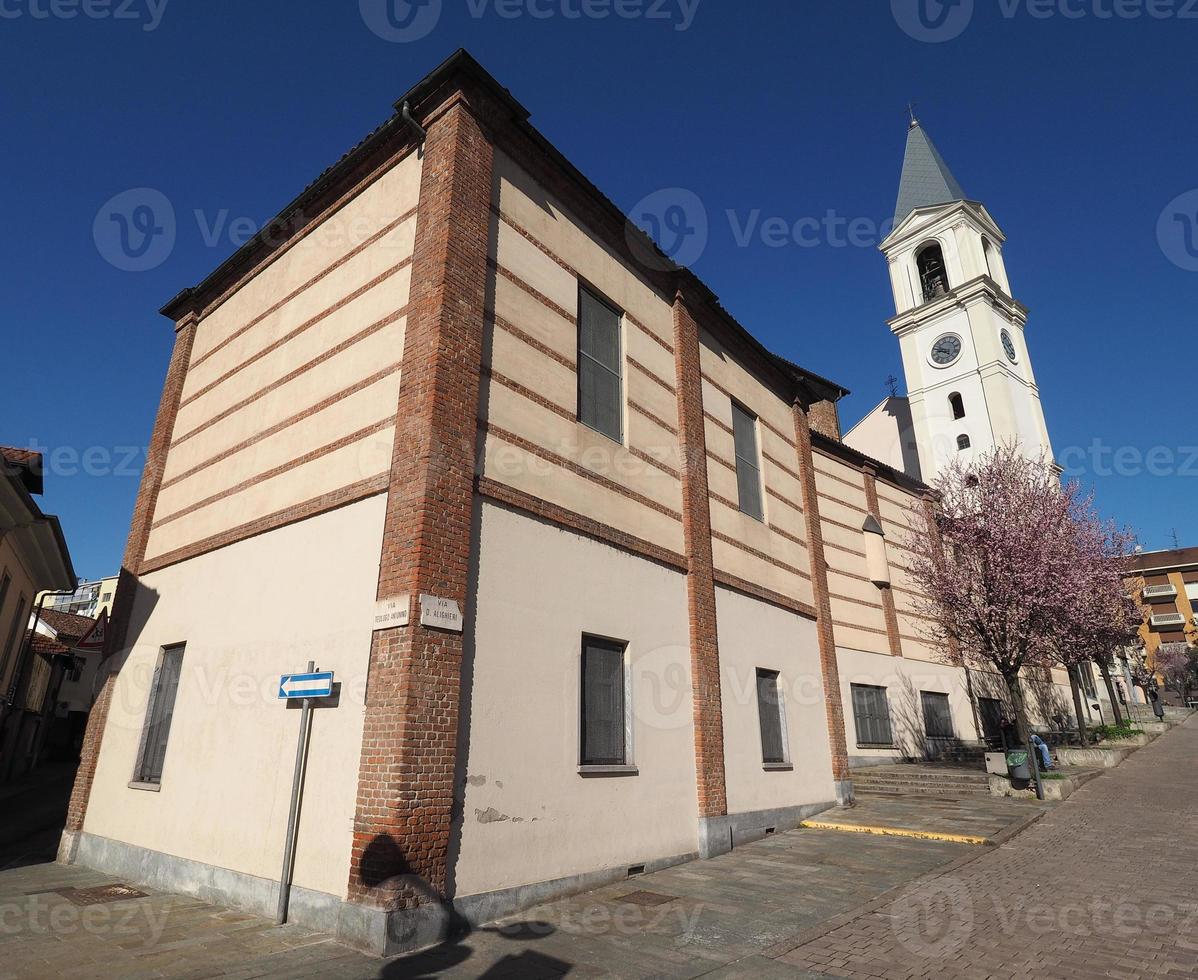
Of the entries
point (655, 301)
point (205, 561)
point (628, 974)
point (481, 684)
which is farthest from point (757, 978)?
point (655, 301)

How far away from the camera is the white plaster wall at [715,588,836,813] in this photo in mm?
11133

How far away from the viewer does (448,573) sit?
23.0 ft

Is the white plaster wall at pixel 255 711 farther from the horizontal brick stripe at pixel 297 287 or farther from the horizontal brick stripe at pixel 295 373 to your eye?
the horizontal brick stripe at pixel 297 287

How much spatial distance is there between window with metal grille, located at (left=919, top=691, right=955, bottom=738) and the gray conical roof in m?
31.1

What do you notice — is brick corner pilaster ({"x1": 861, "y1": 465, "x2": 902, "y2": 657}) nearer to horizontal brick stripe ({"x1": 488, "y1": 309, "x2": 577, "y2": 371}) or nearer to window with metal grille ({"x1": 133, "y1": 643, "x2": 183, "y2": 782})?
horizontal brick stripe ({"x1": 488, "y1": 309, "x2": 577, "y2": 371})

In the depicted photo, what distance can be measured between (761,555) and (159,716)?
10.5 meters

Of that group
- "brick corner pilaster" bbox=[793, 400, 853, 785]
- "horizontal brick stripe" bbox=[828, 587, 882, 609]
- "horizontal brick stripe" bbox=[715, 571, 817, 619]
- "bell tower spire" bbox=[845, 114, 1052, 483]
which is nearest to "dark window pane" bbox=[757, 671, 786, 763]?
"horizontal brick stripe" bbox=[715, 571, 817, 619]

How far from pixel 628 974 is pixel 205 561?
27.5ft

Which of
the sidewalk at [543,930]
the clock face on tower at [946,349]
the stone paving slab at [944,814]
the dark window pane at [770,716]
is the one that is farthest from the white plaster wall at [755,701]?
the clock face on tower at [946,349]

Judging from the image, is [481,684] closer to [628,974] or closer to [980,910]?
[628,974]

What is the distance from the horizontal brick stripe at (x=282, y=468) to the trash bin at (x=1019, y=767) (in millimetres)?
13785

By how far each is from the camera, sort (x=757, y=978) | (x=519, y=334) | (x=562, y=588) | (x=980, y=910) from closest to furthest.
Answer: (x=757, y=978) < (x=980, y=910) < (x=562, y=588) < (x=519, y=334)

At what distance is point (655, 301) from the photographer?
40.2ft

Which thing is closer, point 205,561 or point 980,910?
point 980,910
